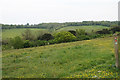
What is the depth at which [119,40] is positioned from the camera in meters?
8.49

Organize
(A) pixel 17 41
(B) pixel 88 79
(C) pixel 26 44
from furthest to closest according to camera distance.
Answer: (C) pixel 26 44 → (A) pixel 17 41 → (B) pixel 88 79

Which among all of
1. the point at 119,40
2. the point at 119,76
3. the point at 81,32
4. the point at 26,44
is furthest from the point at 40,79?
the point at 81,32

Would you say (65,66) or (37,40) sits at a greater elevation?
(65,66)

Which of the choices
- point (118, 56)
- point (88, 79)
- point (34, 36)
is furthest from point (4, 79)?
point (34, 36)

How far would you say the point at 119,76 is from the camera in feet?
21.7

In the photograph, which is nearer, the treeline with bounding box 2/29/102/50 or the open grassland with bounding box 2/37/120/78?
the open grassland with bounding box 2/37/120/78

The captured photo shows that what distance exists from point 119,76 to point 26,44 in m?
48.8

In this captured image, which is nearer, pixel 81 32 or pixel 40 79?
pixel 40 79

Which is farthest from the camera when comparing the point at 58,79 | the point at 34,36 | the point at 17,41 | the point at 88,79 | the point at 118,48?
the point at 34,36

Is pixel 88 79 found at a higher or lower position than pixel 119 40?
lower

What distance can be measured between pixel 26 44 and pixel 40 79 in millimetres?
47068

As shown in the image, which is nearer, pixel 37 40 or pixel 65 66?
pixel 65 66

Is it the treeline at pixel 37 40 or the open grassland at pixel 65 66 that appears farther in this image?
the treeline at pixel 37 40

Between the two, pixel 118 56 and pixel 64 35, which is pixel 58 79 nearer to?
pixel 118 56
